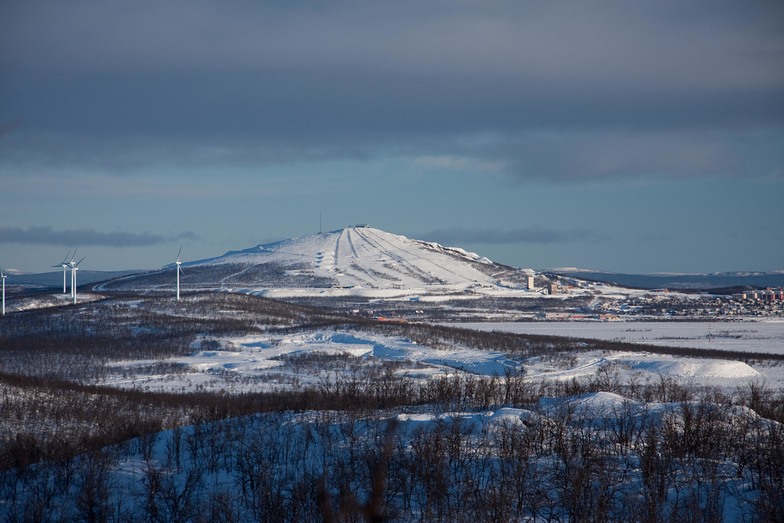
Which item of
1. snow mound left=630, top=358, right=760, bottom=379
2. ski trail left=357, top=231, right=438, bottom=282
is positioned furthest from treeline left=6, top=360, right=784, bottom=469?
ski trail left=357, top=231, right=438, bottom=282

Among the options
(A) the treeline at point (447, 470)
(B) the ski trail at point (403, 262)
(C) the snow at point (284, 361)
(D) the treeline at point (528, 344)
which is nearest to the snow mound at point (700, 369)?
(C) the snow at point (284, 361)

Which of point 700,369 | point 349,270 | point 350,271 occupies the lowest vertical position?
point 700,369

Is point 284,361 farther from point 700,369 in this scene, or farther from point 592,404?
point 592,404

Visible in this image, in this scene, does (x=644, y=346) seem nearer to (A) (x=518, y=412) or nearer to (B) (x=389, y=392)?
(B) (x=389, y=392)

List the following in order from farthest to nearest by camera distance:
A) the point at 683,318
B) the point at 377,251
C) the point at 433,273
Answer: the point at 377,251
the point at 433,273
the point at 683,318

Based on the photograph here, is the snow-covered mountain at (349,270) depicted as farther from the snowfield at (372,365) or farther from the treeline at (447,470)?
the treeline at (447,470)

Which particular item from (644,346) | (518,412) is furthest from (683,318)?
(518,412)

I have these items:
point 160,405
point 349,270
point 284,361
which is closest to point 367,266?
point 349,270
